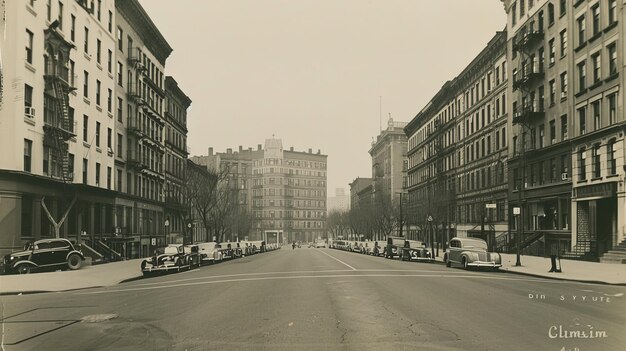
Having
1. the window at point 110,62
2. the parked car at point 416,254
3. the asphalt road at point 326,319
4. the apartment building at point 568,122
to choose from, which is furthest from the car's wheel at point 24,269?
the apartment building at point 568,122

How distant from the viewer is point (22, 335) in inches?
430

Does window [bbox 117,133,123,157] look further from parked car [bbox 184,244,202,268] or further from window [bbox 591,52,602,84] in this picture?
window [bbox 591,52,602,84]

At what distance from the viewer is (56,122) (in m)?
33.9

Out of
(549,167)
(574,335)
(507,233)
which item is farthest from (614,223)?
(574,335)

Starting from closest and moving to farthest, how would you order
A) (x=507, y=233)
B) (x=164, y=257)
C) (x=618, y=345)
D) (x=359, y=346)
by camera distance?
(x=618, y=345)
(x=359, y=346)
(x=164, y=257)
(x=507, y=233)

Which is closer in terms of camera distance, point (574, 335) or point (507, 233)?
point (574, 335)

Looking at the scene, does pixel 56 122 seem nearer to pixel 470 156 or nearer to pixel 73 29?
pixel 73 29

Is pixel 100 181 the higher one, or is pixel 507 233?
pixel 100 181

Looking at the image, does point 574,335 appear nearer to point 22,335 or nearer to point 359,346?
point 359,346

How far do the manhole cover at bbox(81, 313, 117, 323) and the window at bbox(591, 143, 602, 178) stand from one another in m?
31.1

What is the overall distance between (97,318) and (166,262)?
61.0 ft

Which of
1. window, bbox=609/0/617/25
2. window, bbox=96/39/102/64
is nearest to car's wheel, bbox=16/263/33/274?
window, bbox=96/39/102/64

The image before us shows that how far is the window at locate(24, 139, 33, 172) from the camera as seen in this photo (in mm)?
30531

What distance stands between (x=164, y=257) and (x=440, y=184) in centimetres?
3913
